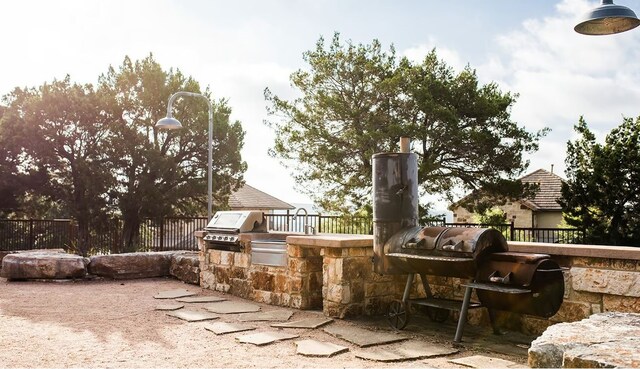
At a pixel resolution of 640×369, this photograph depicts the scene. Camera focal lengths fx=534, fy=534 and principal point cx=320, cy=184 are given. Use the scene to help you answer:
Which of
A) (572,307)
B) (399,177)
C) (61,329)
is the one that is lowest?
(61,329)

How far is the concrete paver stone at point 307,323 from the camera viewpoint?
6363mm

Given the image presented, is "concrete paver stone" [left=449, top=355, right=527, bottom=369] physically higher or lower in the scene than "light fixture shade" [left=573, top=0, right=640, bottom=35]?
lower

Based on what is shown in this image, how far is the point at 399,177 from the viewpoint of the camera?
6.49 meters

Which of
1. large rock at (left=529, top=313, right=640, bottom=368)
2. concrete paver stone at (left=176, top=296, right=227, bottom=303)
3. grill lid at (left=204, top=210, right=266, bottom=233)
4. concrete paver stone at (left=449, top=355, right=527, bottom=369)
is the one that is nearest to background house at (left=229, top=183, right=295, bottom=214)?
grill lid at (left=204, top=210, right=266, bottom=233)

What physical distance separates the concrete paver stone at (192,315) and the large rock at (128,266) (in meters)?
4.40

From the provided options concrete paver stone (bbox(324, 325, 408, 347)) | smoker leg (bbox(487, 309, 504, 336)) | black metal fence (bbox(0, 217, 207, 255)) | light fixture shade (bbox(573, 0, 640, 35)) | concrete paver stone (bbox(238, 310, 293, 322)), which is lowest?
concrete paver stone (bbox(238, 310, 293, 322))

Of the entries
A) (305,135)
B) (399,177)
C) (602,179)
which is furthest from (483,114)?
(399,177)

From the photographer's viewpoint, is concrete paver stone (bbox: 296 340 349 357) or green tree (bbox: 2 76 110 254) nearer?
concrete paver stone (bbox: 296 340 349 357)

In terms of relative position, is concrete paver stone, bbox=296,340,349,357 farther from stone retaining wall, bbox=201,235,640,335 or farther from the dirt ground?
stone retaining wall, bbox=201,235,640,335

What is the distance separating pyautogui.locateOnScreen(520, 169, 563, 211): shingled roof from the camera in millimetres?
29500

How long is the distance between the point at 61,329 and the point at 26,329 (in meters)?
0.42

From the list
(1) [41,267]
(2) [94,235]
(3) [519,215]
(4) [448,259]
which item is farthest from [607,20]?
(3) [519,215]

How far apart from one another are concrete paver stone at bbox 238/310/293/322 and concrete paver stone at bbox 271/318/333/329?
0.96 feet

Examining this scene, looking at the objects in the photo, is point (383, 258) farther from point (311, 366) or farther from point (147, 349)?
point (147, 349)
